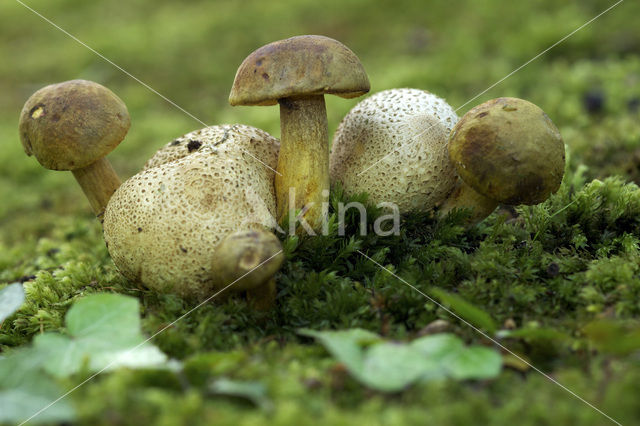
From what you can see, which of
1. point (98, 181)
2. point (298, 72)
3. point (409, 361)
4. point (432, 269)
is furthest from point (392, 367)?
point (98, 181)

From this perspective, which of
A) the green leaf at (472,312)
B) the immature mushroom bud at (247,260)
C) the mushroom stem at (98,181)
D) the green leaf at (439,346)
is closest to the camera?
the green leaf at (439,346)

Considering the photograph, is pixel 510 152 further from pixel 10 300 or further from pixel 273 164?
pixel 10 300

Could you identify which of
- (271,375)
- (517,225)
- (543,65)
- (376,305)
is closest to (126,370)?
(271,375)

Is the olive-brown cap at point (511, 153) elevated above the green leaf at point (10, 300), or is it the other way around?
the olive-brown cap at point (511, 153)

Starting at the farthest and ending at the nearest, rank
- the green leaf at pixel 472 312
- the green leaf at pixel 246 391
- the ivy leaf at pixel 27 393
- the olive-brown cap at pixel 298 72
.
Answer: the olive-brown cap at pixel 298 72
the green leaf at pixel 472 312
the green leaf at pixel 246 391
the ivy leaf at pixel 27 393

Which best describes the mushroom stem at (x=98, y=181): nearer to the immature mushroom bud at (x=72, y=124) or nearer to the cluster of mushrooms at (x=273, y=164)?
the cluster of mushrooms at (x=273, y=164)

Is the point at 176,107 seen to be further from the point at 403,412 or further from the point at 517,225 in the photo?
the point at 403,412

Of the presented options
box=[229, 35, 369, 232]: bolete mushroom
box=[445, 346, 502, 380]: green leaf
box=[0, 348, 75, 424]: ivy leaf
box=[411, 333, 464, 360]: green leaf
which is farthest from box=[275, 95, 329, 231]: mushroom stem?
box=[0, 348, 75, 424]: ivy leaf

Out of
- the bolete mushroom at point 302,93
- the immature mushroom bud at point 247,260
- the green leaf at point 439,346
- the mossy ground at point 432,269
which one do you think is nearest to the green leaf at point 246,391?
the mossy ground at point 432,269
